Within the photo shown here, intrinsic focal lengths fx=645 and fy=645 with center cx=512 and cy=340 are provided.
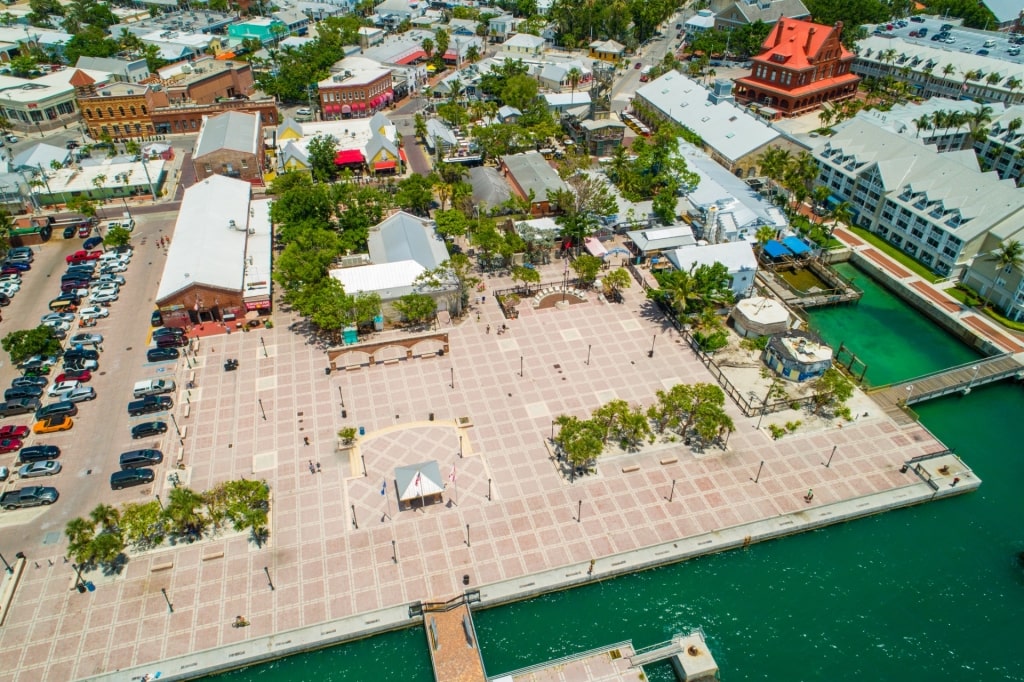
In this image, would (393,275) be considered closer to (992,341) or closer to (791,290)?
(791,290)

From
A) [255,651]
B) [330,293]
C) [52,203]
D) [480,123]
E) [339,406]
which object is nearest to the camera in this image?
[255,651]

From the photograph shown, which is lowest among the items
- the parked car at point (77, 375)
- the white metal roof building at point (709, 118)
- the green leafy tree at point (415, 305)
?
the parked car at point (77, 375)

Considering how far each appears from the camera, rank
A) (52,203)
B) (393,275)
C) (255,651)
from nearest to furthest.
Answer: (255,651), (393,275), (52,203)

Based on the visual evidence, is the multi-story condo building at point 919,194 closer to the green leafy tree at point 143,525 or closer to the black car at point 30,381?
the green leafy tree at point 143,525

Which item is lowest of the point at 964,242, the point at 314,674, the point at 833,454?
the point at 314,674

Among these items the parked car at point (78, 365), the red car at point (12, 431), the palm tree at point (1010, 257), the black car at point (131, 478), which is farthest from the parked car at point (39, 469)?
the palm tree at point (1010, 257)

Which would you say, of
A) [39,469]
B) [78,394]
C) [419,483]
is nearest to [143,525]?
[39,469]

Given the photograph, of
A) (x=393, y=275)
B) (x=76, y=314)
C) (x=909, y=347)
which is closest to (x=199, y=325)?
(x=76, y=314)

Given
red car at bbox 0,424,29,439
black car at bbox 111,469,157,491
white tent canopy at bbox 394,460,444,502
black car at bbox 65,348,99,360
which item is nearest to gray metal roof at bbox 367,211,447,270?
white tent canopy at bbox 394,460,444,502
